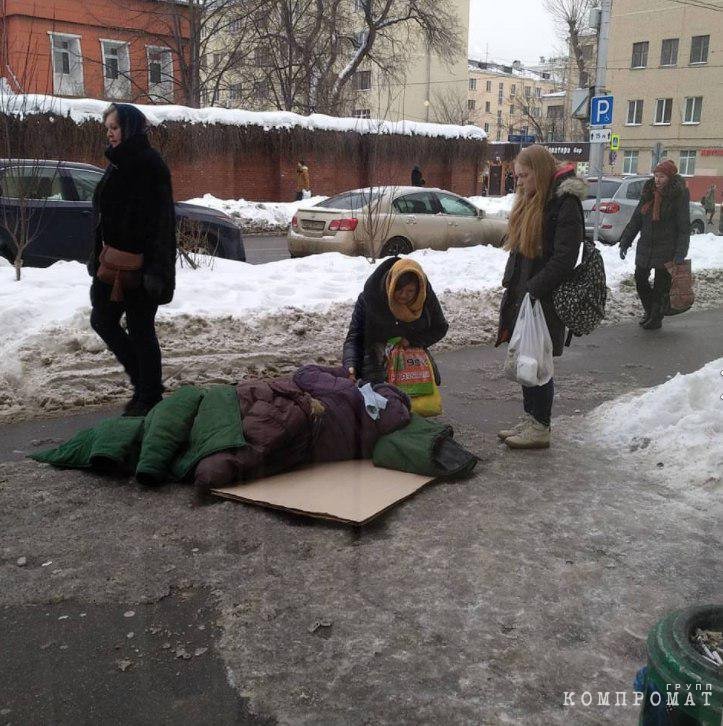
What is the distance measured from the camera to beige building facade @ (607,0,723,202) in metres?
45.2

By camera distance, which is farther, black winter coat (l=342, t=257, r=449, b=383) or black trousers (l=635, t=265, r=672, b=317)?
black trousers (l=635, t=265, r=672, b=317)

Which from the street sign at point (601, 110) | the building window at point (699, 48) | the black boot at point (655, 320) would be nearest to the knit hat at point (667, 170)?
the black boot at point (655, 320)

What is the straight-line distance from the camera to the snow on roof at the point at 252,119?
72.3 ft

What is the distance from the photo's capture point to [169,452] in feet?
12.8

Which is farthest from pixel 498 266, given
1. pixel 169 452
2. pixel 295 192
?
pixel 295 192

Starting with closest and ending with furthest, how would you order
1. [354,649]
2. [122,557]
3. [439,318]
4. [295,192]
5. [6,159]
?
[354,649] → [122,557] → [439,318] → [6,159] → [295,192]

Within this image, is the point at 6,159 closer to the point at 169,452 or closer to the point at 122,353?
the point at 122,353

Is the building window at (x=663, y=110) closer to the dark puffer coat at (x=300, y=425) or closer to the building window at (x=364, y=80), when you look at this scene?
the building window at (x=364, y=80)

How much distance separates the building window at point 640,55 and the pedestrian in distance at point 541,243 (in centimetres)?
5043

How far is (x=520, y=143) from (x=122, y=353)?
38.1m

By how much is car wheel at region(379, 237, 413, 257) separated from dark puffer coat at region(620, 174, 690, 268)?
15.9 ft

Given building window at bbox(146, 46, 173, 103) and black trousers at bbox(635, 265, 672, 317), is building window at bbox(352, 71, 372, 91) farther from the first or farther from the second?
black trousers at bbox(635, 265, 672, 317)

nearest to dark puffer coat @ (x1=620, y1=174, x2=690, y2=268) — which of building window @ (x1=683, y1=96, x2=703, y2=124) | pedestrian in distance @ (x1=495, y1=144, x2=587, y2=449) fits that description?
pedestrian in distance @ (x1=495, y1=144, x2=587, y2=449)

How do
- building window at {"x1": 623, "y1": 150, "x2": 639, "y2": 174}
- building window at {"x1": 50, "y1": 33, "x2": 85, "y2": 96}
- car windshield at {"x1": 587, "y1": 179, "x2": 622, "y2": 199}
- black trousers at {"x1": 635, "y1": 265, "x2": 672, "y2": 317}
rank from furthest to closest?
building window at {"x1": 623, "y1": 150, "x2": 639, "y2": 174}, building window at {"x1": 50, "y1": 33, "x2": 85, "y2": 96}, car windshield at {"x1": 587, "y1": 179, "x2": 622, "y2": 199}, black trousers at {"x1": 635, "y1": 265, "x2": 672, "y2": 317}
